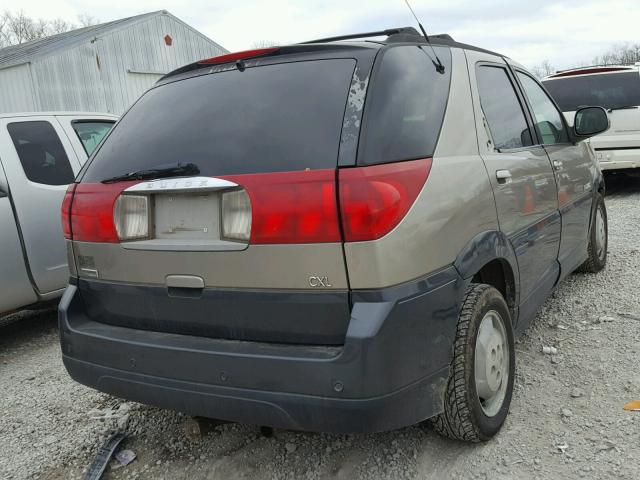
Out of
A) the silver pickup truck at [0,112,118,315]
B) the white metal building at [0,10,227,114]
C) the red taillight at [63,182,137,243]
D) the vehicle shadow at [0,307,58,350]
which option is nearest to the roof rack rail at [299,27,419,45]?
the red taillight at [63,182,137,243]

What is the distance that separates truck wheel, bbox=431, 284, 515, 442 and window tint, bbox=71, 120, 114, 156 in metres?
3.55

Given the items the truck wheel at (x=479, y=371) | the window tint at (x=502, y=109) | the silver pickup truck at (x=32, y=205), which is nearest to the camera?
the truck wheel at (x=479, y=371)

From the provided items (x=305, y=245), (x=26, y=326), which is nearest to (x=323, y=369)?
(x=305, y=245)

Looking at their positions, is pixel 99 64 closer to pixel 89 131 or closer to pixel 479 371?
pixel 89 131

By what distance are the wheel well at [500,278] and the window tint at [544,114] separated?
46.1 inches

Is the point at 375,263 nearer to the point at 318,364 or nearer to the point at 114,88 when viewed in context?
the point at 318,364

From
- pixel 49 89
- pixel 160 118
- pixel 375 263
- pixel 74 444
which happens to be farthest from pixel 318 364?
pixel 49 89

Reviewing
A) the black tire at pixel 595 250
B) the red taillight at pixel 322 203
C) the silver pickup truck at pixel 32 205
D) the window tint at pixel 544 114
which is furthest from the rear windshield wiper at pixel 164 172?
the black tire at pixel 595 250

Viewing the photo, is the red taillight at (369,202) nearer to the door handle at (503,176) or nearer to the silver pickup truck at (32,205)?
the door handle at (503,176)

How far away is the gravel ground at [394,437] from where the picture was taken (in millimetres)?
2479

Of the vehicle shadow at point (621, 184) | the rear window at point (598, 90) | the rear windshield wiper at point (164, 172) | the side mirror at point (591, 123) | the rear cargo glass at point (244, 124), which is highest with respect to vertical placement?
the rear cargo glass at point (244, 124)

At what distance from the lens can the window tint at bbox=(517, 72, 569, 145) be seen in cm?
364

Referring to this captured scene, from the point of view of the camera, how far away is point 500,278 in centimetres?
285

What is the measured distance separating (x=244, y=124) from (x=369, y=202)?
62cm
